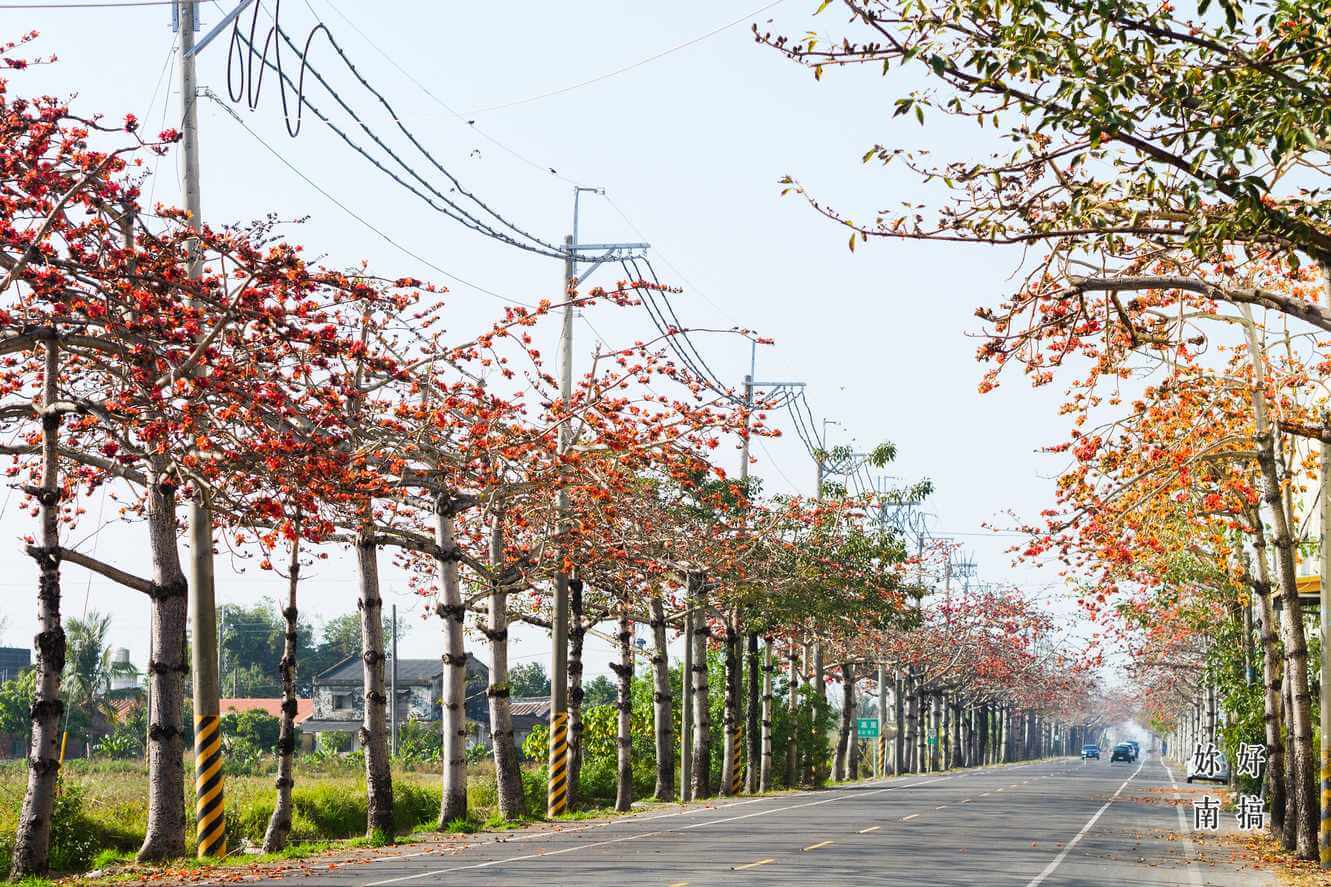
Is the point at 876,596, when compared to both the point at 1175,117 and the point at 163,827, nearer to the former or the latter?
the point at 163,827

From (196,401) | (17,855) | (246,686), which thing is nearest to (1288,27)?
(196,401)

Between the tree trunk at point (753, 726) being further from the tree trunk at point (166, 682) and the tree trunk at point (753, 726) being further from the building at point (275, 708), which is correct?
the building at point (275, 708)

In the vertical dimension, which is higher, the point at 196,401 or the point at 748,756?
the point at 196,401

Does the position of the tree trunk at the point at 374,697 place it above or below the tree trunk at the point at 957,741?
above

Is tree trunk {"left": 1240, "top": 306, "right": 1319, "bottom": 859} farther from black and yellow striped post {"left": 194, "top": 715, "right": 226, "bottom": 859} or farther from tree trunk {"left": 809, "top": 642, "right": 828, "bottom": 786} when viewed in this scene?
tree trunk {"left": 809, "top": 642, "right": 828, "bottom": 786}

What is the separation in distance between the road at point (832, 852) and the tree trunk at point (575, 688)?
2.13 metres

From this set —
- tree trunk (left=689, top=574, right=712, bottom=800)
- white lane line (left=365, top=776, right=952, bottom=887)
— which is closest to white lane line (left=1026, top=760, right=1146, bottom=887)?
white lane line (left=365, top=776, right=952, bottom=887)

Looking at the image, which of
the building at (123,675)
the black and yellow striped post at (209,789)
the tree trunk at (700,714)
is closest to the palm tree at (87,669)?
the building at (123,675)

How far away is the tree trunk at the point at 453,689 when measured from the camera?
89.0ft

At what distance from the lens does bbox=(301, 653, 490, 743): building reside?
93500 millimetres

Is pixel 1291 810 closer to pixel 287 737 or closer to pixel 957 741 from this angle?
pixel 287 737

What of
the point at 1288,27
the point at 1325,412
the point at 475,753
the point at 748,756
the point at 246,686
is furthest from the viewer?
the point at 246,686

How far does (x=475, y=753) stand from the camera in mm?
66312

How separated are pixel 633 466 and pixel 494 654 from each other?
863 centimetres
